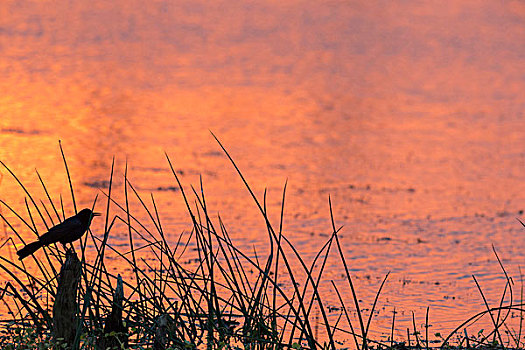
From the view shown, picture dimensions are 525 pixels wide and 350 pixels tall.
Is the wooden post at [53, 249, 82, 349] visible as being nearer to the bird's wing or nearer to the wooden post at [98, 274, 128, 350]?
the wooden post at [98, 274, 128, 350]

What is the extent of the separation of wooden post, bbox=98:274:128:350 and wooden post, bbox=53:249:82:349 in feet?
0.52

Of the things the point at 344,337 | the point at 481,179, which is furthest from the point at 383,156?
the point at 344,337

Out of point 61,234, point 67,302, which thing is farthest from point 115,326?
point 61,234

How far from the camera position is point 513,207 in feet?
29.9

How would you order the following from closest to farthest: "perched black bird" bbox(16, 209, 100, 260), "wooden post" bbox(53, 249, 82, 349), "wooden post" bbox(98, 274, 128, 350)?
1. "wooden post" bbox(53, 249, 82, 349)
2. "wooden post" bbox(98, 274, 128, 350)
3. "perched black bird" bbox(16, 209, 100, 260)

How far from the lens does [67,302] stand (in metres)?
3.71

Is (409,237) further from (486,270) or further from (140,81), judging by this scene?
(140,81)

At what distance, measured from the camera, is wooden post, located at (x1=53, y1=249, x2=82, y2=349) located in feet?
12.1

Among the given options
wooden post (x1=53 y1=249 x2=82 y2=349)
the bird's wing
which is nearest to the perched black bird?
the bird's wing

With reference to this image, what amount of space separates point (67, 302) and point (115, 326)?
27cm

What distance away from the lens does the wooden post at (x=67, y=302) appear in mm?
3680

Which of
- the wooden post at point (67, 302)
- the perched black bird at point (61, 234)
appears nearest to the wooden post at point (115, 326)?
the wooden post at point (67, 302)

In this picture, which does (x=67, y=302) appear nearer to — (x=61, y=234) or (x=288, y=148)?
(x=61, y=234)

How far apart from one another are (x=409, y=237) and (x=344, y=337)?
8.69ft
